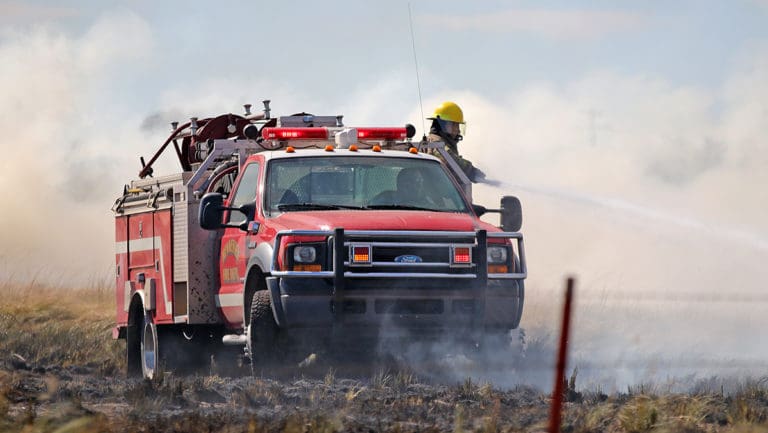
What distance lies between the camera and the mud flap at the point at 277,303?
38.4ft

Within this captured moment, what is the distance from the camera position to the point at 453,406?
1010 centimetres

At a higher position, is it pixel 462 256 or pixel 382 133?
pixel 382 133

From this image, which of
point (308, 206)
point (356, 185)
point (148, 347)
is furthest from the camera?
point (148, 347)

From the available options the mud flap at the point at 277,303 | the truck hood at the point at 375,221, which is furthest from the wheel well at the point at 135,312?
the mud flap at the point at 277,303

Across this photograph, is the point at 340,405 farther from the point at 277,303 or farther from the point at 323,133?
the point at 323,133

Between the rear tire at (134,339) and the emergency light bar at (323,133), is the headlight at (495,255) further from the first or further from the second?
the rear tire at (134,339)

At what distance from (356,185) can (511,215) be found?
4.66ft

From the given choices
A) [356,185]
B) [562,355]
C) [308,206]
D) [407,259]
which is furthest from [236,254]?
[562,355]

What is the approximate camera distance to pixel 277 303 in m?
11.8

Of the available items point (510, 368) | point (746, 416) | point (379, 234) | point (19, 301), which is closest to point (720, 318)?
point (510, 368)

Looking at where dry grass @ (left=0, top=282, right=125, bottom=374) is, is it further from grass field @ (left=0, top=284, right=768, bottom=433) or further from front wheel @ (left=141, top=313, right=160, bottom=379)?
grass field @ (left=0, top=284, right=768, bottom=433)

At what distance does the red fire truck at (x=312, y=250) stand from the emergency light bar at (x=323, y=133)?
0.01 metres

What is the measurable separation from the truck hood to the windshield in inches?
12.8

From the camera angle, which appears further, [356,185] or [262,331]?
[356,185]
